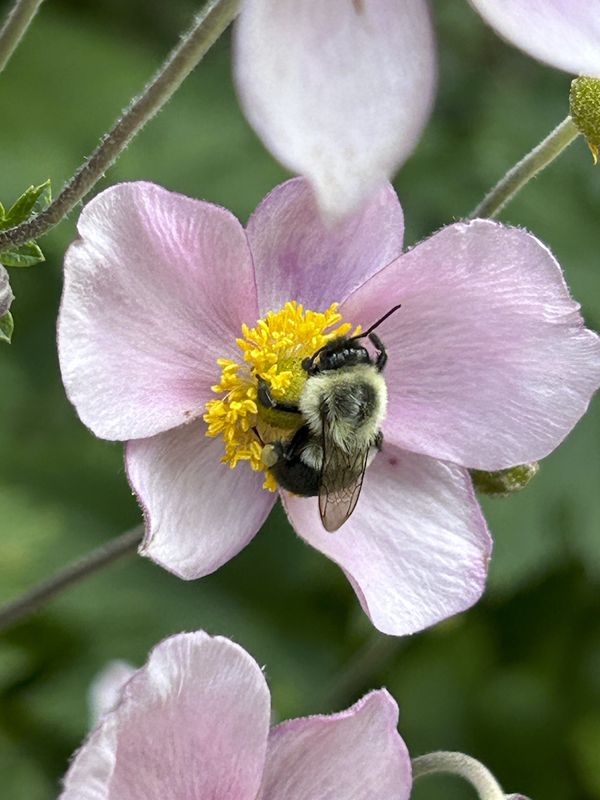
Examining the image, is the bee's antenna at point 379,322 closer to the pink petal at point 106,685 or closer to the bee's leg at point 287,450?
the bee's leg at point 287,450

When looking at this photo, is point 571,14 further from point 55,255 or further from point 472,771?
point 55,255

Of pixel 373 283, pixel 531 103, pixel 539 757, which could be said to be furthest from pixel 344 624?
pixel 373 283

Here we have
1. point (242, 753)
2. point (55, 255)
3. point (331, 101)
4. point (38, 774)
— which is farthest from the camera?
point (55, 255)

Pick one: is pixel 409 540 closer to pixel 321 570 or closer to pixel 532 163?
pixel 532 163

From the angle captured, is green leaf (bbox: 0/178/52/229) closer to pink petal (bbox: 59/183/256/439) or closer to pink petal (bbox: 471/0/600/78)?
pink petal (bbox: 59/183/256/439)

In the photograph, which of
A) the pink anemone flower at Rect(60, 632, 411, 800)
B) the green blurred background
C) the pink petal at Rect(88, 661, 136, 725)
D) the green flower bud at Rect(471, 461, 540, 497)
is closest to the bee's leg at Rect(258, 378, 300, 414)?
the green flower bud at Rect(471, 461, 540, 497)

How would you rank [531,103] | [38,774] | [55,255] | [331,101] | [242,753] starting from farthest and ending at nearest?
[531,103]
[55,255]
[38,774]
[242,753]
[331,101]

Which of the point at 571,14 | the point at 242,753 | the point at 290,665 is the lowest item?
the point at 290,665

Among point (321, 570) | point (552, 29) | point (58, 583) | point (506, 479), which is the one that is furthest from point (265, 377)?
point (321, 570)
